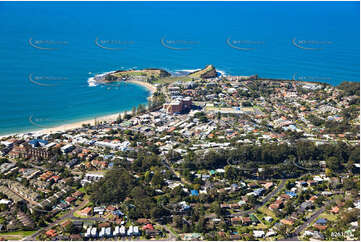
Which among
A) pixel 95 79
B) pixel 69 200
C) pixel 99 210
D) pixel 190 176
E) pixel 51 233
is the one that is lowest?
pixel 51 233

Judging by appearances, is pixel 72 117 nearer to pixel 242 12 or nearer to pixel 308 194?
pixel 308 194

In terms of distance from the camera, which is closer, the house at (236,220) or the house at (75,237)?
the house at (75,237)

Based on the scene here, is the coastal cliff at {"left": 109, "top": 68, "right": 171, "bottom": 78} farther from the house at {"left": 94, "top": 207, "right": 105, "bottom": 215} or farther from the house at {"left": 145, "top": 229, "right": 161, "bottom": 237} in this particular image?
the house at {"left": 145, "top": 229, "right": 161, "bottom": 237}

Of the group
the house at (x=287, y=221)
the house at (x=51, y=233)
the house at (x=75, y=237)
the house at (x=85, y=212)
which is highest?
the house at (x=85, y=212)

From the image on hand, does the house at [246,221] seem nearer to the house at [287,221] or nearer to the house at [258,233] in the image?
the house at [258,233]

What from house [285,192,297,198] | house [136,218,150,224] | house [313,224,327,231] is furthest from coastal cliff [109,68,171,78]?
house [313,224,327,231]

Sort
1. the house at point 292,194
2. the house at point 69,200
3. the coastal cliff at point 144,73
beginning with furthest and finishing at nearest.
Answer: the coastal cliff at point 144,73
the house at point 292,194
the house at point 69,200

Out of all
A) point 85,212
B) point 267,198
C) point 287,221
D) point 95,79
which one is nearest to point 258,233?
point 287,221

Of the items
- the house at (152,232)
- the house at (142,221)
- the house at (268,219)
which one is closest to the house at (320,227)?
the house at (268,219)

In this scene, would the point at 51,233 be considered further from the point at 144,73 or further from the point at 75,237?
the point at 144,73
